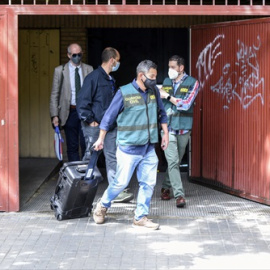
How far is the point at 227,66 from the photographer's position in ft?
33.9

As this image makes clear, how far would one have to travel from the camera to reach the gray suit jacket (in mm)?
10859

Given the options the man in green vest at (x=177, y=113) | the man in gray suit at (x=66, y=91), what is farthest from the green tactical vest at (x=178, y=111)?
the man in gray suit at (x=66, y=91)

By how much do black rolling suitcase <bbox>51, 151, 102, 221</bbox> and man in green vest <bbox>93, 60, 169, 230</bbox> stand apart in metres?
0.26

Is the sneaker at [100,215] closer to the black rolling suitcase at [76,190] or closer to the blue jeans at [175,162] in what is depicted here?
the black rolling suitcase at [76,190]

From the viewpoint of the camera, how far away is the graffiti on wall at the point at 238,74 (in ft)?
31.8

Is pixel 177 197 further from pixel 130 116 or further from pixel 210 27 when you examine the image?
pixel 210 27

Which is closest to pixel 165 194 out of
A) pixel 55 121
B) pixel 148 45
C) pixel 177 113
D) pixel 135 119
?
pixel 177 113

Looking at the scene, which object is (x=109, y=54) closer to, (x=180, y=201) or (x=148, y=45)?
(x=180, y=201)

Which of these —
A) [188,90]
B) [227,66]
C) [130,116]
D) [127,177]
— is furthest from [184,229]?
[227,66]

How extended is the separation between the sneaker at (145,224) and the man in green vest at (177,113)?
1.08 metres

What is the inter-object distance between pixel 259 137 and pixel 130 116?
204 centimetres

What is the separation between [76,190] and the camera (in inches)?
341

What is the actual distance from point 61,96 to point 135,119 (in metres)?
2.78

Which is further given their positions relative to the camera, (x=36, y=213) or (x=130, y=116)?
(x=36, y=213)
